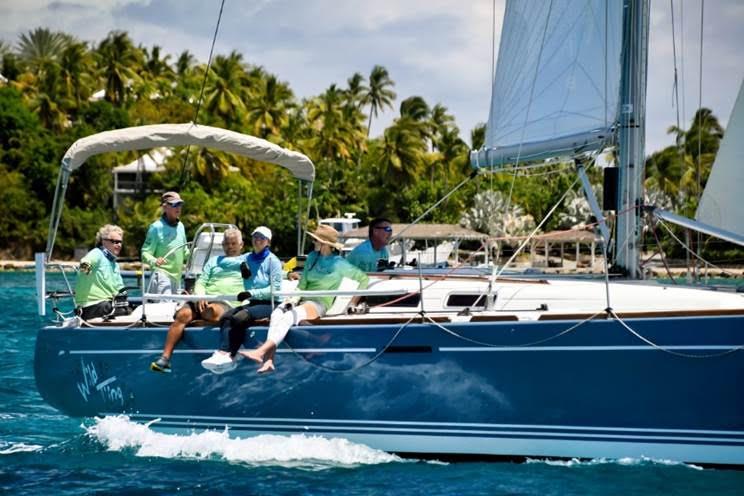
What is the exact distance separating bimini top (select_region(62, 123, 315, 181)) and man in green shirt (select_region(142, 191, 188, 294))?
611 mm

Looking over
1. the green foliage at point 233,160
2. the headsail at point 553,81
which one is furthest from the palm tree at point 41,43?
the headsail at point 553,81

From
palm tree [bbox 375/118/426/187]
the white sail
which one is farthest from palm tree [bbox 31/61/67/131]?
the white sail

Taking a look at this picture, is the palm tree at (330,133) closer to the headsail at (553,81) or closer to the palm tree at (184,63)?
the palm tree at (184,63)

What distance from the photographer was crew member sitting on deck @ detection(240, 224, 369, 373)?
9.84 metres

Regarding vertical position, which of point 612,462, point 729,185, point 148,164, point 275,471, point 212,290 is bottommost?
point 275,471

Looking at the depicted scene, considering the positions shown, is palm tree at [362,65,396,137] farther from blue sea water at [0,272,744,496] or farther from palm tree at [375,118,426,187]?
blue sea water at [0,272,744,496]

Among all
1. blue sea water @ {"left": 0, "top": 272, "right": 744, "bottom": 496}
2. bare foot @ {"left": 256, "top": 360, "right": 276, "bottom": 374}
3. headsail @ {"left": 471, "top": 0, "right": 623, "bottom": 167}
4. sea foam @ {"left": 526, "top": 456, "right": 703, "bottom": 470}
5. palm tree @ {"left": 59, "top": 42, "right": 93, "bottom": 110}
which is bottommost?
blue sea water @ {"left": 0, "top": 272, "right": 744, "bottom": 496}

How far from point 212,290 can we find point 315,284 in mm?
1037

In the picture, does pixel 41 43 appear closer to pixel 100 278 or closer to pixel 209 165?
pixel 209 165

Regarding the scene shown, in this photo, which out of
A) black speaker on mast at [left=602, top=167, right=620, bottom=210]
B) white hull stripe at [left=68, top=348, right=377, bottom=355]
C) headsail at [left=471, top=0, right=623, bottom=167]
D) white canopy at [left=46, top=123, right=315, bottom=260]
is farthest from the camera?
headsail at [left=471, top=0, right=623, bottom=167]

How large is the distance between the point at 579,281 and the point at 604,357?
1797 mm

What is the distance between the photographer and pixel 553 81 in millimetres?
12625

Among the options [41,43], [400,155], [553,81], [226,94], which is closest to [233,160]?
[226,94]

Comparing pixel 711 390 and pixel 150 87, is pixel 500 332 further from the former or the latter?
pixel 150 87
